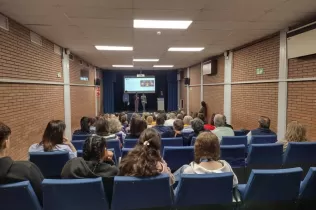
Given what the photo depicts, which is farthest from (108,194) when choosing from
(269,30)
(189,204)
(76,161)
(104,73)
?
(104,73)

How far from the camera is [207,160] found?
229 cm

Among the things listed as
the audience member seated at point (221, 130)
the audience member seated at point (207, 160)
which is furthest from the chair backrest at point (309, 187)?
the audience member seated at point (221, 130)

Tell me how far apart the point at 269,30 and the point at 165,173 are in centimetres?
462

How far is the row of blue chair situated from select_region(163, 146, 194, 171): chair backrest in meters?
0.98

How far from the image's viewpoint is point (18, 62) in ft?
15.5

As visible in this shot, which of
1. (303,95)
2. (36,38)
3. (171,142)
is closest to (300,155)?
(171,142)

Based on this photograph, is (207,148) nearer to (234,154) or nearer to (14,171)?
(234,154)

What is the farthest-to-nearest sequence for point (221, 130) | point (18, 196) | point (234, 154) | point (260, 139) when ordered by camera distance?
point (221, 130) < point (260, 139) < point (234, 154) < point (18, 196)

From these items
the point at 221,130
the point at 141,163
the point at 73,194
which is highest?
the point at 141,163

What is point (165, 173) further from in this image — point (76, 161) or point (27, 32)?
point (27, 32)

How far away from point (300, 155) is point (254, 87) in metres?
3.84

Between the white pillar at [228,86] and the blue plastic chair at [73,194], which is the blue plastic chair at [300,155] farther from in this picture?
the white pillar at [228,86]

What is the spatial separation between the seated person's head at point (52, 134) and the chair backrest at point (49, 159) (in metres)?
0.24

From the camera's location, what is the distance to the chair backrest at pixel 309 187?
2188 millimetres
